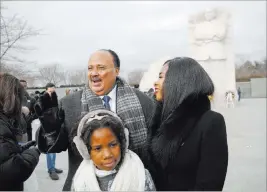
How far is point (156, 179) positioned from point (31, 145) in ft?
4.10

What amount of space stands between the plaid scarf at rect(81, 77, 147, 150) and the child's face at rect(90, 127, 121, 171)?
0.33 m

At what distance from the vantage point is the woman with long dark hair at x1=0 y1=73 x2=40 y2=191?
227 centimetres

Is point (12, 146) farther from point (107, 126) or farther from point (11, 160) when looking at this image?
point (107, 126)

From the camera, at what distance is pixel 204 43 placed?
21.2 meters

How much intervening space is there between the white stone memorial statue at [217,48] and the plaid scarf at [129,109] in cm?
1914

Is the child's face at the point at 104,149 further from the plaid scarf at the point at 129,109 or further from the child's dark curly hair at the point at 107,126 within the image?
the plaid scarf at the point at 129,109

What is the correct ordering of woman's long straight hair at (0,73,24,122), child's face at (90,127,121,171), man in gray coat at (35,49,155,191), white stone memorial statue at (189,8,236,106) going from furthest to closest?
white stone memorial statue at (189,8,236,106) → woman's long straight hair at (0,73,24,122) → man in gray coat at (35,49,155,191) → child's face at (90,127,121,171)

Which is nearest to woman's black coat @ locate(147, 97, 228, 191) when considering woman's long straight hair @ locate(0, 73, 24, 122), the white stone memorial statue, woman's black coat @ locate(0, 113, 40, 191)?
woman's black coat @ locate(0, 113, 40, 191)

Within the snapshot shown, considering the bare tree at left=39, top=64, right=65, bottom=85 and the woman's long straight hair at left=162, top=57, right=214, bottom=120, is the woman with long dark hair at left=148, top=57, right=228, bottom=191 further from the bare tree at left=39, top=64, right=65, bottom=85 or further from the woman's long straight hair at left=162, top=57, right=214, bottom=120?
the bare tree at left=39, top=64, right=65, bottom=85

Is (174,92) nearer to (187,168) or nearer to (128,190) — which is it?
(187,168)

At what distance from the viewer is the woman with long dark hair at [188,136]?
173 cm

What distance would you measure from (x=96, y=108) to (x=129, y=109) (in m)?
0.22

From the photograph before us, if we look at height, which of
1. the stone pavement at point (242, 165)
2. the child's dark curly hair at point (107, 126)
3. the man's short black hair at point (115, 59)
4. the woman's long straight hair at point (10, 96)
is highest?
the man's short black hair at point (115, 59)

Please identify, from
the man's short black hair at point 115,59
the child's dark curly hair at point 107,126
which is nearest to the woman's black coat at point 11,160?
the child's dark curly hair at point 107,126
